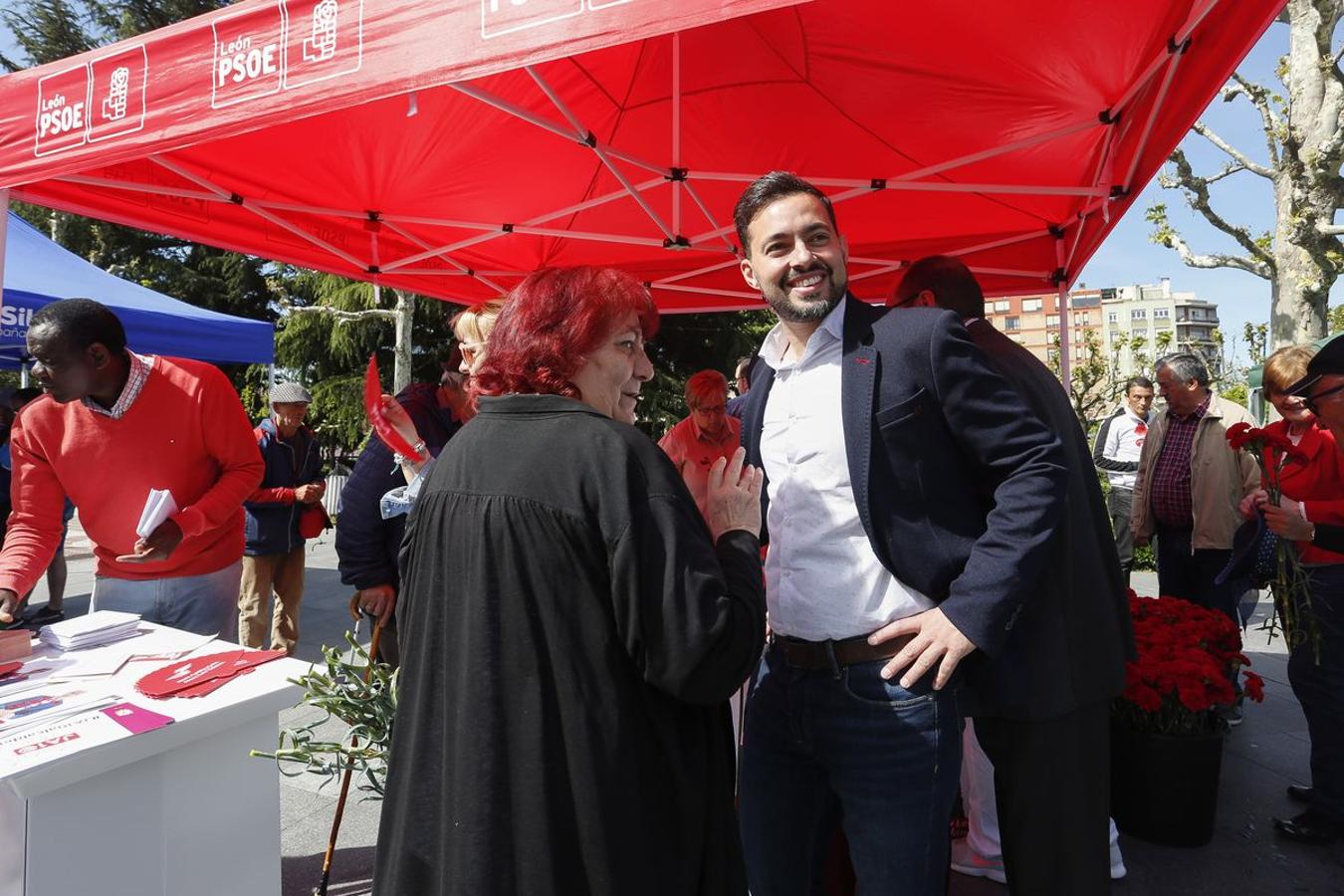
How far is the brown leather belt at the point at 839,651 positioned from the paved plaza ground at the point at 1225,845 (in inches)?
65.7

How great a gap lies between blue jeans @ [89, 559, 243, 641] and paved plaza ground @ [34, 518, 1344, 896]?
0.86 m

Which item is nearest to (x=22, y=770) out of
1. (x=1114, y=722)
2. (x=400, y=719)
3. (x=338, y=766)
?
(x=338, y=766)

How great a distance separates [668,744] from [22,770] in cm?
121

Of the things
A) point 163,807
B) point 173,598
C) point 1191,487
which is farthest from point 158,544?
point 1191,487

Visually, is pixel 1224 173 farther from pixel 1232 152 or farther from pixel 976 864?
pixel 976 864

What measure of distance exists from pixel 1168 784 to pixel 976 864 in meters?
0.77

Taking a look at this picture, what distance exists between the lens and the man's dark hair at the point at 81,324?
7.47 feet

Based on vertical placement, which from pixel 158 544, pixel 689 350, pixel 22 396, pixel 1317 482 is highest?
pixel 689 350

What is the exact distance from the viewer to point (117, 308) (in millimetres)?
5145

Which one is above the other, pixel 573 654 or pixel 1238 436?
pixel 1238 436

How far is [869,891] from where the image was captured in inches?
55.6

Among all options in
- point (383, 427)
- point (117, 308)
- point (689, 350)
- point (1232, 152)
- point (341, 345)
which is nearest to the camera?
point (383, 427)

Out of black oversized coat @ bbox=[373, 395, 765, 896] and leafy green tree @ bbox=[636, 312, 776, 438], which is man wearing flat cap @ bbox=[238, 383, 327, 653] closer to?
black oversized coat @ bbox=[373, 395, 765, 896]

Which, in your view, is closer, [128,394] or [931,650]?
[931,650]
